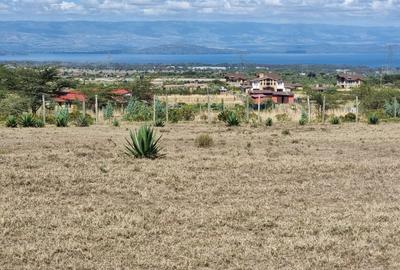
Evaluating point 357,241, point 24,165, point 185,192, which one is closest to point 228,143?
point 24,165

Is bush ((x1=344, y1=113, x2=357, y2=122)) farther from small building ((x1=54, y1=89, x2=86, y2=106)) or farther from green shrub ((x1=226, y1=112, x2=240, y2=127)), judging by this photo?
small building ((x1=54, y1=89, x2=86, y2=106))

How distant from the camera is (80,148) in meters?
19.4

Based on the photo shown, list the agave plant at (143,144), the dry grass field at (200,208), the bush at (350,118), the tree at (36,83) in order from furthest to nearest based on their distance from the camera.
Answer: the tree at (36,83) < the bush at (350,118) < the agave plant at (143,144) < the dry grass field at (200,208)

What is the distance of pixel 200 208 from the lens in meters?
11.0

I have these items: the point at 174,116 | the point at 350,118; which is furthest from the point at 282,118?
the point at 174,116

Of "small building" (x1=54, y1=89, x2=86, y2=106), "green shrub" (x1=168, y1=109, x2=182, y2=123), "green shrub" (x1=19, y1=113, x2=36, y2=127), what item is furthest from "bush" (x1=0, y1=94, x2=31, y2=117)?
"green shrub" (x1=19, y1=113, x2=36, y2=127)

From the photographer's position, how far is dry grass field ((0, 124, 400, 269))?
811 cm

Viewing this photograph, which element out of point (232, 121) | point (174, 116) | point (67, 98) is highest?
point (232, 121)

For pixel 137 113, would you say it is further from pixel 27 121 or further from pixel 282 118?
pixel 27 121

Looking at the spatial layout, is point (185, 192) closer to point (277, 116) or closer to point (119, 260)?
point (119, 260)

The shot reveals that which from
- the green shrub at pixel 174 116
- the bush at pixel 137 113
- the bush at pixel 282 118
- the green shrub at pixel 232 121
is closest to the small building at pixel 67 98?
the bush at pixel 137 113

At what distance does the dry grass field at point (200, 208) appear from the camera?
26.6 feet

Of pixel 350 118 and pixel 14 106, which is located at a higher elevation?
pixel 14 106

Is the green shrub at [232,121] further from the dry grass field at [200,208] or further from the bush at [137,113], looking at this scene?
the dry grass field at [200,208]
